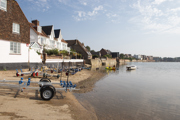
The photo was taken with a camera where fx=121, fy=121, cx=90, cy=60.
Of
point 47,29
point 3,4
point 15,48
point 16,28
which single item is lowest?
point 15,48

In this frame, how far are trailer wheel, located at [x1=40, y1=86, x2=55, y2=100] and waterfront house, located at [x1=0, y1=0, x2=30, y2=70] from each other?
42.2 feet

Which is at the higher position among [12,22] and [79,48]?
[79,48]

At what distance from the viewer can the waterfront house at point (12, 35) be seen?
1675 centimetres

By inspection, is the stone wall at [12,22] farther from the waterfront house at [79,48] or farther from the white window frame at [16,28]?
the waterfront house at [79,48]

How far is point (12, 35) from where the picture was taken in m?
17.9

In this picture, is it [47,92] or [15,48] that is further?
[15,48]

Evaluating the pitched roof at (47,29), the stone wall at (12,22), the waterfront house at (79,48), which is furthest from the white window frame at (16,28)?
the waterfront house at (79,48)

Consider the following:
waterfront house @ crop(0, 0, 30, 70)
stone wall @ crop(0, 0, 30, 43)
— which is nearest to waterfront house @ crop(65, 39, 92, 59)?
waterfront house @ crop(0, 0, 30, 70)

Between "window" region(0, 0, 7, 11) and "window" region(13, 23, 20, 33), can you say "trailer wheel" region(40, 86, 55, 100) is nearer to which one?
"window" region(13, 23, 20, 33)

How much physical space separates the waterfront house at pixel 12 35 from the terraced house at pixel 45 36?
27.6 ft

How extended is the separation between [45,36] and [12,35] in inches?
673

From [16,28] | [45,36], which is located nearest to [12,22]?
[16,28]

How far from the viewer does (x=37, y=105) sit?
22.4ft

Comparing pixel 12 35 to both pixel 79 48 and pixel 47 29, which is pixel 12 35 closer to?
pixel 47 29
